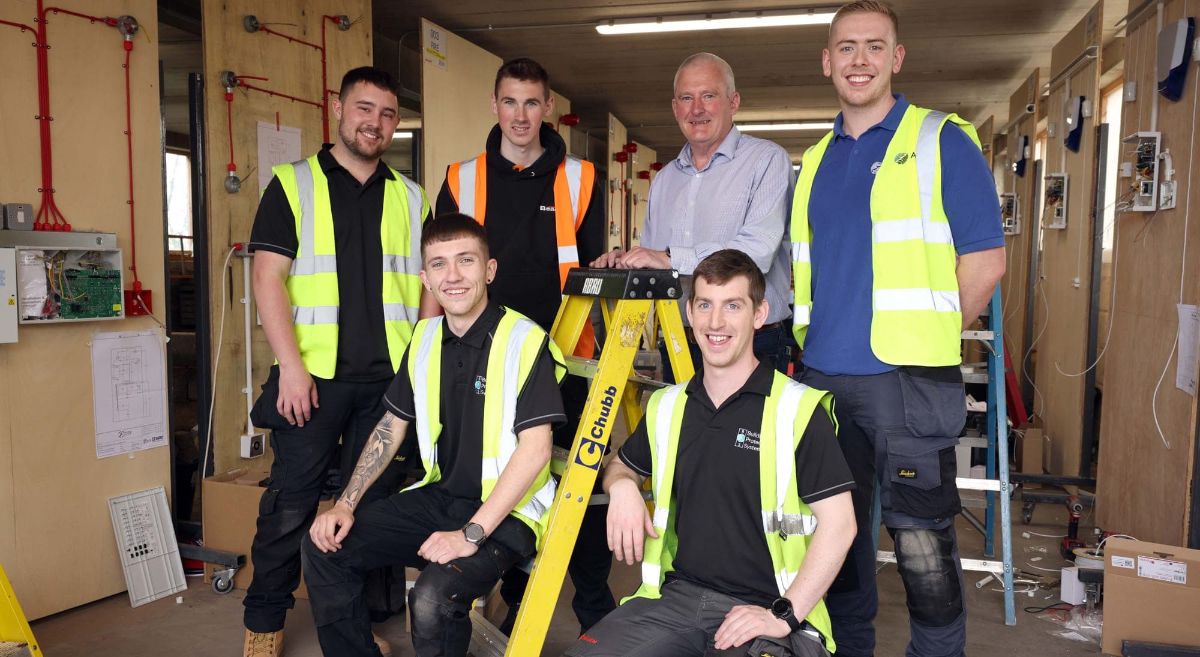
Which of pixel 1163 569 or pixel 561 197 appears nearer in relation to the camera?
pixel 561 197

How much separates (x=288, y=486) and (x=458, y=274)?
99 centimetres

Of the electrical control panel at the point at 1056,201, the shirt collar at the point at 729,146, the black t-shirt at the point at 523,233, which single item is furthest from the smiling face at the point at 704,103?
the electrical control panel at the point at 1056,201

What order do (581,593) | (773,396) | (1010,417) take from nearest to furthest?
(773,396) → (581,593) → (1010,417)

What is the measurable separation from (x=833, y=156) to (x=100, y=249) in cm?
279

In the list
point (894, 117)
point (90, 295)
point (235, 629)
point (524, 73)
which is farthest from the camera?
point (90, 295)

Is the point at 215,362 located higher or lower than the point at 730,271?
lower

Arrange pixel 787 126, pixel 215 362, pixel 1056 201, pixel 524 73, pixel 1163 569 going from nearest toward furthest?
pixel 524 73 → pixel 1163 569 → pixel 215 362 → pixel 1056 201 → pixel 787 126

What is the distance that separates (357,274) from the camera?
9.41 feet

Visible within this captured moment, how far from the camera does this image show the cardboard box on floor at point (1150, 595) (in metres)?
3.01

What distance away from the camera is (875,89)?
216cm

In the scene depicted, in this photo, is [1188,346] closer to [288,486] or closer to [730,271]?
[730,271]

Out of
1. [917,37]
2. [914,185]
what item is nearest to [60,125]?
[914,185]

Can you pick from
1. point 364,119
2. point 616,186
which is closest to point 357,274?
point 364,119

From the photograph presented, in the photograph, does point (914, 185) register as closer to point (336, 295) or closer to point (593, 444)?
point (593, 444)
